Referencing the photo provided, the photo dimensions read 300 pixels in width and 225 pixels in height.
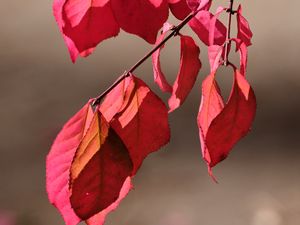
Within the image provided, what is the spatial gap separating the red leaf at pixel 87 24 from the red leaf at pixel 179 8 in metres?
0.09

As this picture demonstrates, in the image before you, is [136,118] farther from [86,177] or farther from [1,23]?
[1,23]

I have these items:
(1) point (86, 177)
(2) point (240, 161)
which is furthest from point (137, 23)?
(2) point (240, 161)

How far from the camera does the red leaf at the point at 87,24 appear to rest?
0.71 m

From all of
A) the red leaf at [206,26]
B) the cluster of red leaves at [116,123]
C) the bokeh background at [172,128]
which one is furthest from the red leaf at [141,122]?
the bokeh background at [172,128]

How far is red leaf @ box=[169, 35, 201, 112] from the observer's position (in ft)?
2.62

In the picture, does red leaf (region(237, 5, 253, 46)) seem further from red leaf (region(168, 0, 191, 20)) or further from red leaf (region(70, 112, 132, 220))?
red leaf (region(70, 112, 132, 220))

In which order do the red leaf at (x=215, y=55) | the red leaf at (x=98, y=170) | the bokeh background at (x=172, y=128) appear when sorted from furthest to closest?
the bokeh background at (x=172, y=128), the red leaf at (x=215, y=55), the red leaf at (x=98, y=170)

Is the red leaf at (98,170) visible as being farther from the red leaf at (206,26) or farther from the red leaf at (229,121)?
the red leaf at (206,26)

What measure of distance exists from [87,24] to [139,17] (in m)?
0.05

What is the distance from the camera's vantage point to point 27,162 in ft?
9.02

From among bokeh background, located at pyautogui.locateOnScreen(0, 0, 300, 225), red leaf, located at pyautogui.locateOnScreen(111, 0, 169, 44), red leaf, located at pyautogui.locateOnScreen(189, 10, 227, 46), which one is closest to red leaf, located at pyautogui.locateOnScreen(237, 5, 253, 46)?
red leaf, located at pyautogui.locateOnScreen(189, 10, 227, 46)

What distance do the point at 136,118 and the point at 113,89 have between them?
4 cm

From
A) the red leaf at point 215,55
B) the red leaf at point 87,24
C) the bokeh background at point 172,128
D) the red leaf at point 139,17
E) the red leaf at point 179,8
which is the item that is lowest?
the bokeh background at point 172,128

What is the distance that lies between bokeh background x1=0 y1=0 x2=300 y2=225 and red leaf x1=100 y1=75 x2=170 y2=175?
171 centimetres
